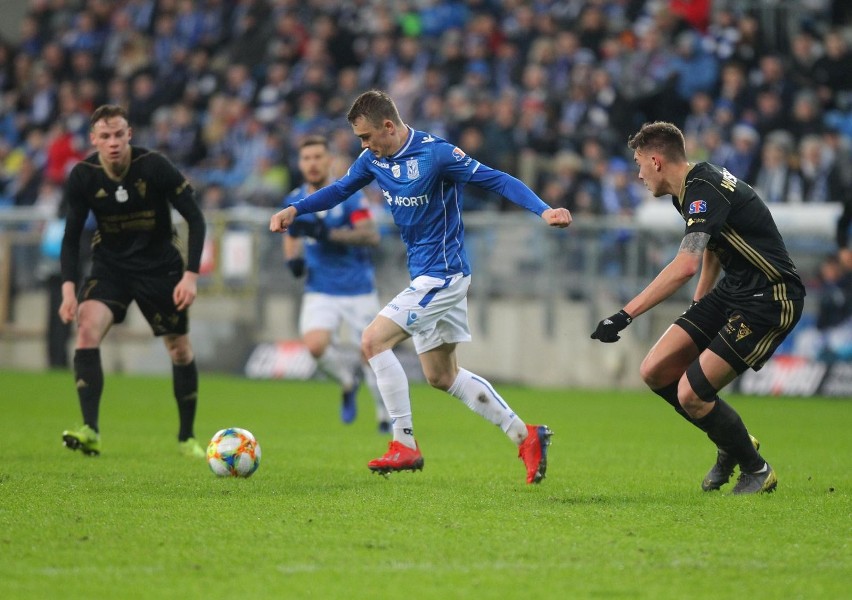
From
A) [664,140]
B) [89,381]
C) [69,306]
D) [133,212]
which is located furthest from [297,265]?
[664,140]

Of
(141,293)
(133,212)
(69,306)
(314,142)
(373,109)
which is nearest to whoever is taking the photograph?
(373,109)

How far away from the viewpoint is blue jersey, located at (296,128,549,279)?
26.6 ft

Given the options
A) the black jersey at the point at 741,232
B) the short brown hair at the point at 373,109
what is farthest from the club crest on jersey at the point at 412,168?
the black jersey at the point at 741,232

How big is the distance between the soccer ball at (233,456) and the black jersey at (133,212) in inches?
65.9

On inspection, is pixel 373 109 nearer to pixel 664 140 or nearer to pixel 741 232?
pixel 664 140

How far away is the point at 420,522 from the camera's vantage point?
21.5 ft

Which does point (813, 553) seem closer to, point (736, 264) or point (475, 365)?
point (736, 264)

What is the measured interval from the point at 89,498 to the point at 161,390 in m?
9.93

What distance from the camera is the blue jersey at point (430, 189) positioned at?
8109 millimetres

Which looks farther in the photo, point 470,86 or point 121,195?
point 470,86

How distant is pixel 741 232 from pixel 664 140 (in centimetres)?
66

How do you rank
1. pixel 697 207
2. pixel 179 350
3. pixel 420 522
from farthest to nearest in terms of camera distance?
pixel 179 350, pixel 697 207, pixel 420 522

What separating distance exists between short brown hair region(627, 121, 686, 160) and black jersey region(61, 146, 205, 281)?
11.7ft

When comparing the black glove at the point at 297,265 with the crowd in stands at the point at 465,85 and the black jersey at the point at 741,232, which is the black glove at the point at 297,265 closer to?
the black jersey at the point at 741,232
